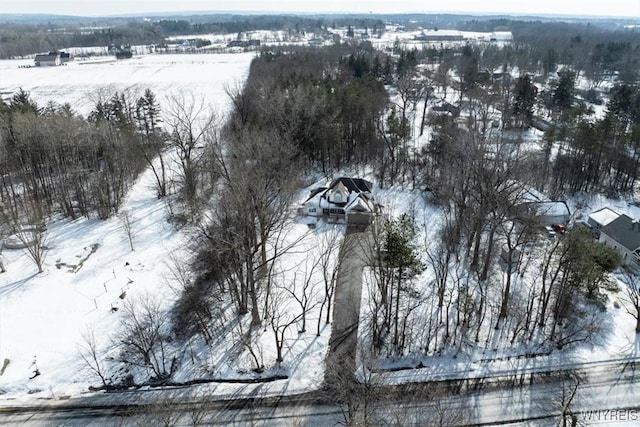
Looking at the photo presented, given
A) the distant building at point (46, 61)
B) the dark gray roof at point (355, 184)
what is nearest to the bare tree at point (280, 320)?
the dark gray roof at point (355, 184)

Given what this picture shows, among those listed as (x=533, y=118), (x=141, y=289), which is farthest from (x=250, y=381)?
(x=533, y=118)

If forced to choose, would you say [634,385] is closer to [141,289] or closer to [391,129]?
[141,289]

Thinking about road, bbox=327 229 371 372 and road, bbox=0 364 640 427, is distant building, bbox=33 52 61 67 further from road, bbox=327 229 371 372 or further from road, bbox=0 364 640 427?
road, bbox=0 364 640 427

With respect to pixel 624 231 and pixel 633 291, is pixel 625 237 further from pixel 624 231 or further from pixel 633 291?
pixel 633 291

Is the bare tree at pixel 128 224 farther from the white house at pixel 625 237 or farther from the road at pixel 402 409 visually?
the white house at pixel 625 237

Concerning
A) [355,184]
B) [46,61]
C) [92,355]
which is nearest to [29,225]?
[92,355]

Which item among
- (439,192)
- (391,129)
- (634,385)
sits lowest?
(634,385)
